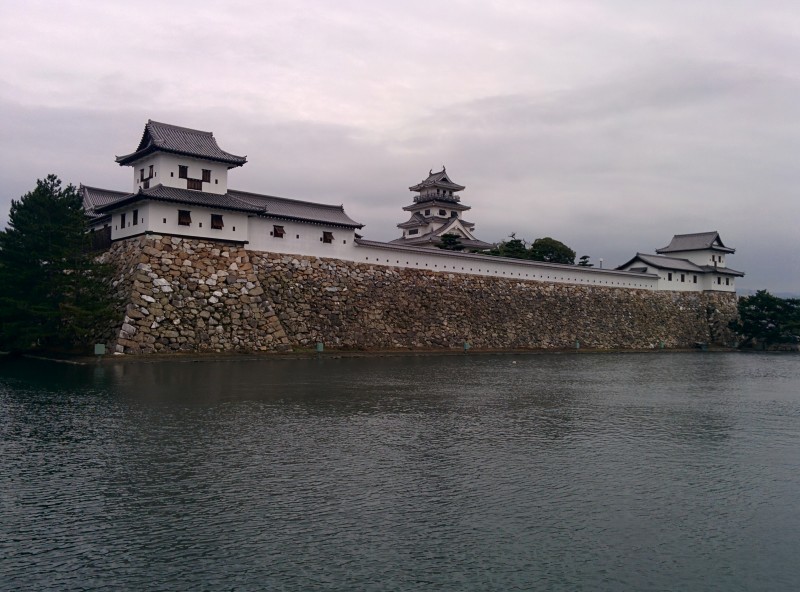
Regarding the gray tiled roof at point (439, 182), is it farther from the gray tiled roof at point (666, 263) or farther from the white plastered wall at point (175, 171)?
the white plastered wall at point (175, 171)

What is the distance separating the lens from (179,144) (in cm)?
3042

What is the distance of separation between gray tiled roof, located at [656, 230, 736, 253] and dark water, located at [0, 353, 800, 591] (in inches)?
1661

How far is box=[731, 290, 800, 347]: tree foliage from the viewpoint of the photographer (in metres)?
53.0

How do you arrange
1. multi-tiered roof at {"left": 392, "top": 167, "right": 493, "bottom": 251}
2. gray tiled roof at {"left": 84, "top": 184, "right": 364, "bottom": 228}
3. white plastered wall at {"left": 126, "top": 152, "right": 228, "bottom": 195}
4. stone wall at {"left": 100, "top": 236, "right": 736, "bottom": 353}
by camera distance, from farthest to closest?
multi-tiered roof at {"left": 392, "top": 167, "right": 493, "bottom": 251}
white plastered wall at {"left": 126, "top": 152, "right": 228, "bottom": 195}
gray tiled roof at {"left": 84, "top": 184, "right": 364, "bottom": 228}
stone wall at {"left": 100, "top": 236, "right": 736, "bottom": 353}

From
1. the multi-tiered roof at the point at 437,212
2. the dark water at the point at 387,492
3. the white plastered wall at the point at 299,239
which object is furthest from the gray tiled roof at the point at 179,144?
the multi-tiered roof at the point at 437,212

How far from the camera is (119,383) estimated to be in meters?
18.7

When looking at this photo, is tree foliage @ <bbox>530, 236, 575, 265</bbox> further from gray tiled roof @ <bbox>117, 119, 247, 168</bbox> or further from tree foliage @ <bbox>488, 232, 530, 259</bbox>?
gray tiled roof @ <bbox>117, 119, 247, 168</bbox>

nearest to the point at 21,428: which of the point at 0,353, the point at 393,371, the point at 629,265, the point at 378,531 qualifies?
the point at 378,531

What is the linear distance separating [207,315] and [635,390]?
1717 centimetres

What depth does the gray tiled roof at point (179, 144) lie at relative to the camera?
2969cm

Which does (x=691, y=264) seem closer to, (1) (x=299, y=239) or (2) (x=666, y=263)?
(2) (x=666, y=263)

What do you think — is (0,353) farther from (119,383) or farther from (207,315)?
(119,383)

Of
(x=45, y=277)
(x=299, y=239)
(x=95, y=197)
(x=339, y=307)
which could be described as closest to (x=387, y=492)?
(x=45, y=277)

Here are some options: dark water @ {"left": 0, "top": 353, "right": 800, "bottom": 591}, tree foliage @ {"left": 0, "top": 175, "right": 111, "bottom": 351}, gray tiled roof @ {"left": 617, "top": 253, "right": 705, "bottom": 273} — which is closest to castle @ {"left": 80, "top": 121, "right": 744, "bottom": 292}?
tree foliage @ {"left": 0, "top": 175, "right": 111, "bottom": 351}
